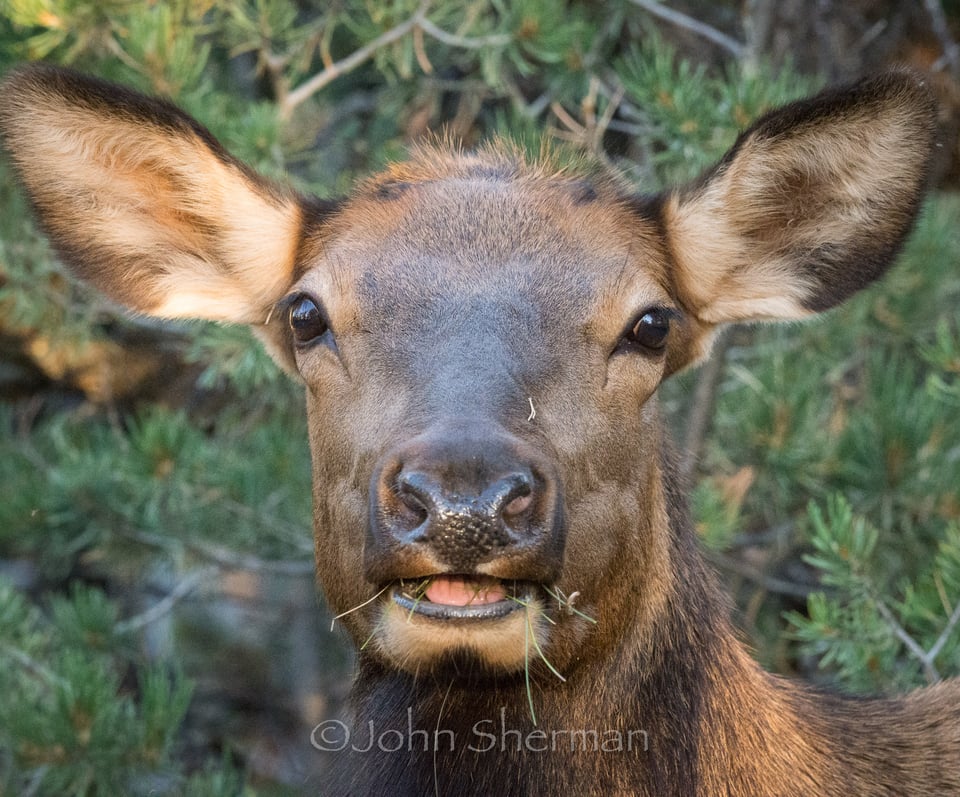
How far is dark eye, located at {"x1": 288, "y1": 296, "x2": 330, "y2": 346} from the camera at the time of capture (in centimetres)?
408

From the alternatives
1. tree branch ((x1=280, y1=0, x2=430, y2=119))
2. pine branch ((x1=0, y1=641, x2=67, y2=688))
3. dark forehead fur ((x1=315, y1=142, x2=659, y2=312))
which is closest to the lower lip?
dark forehead fur ((x1=315, y1=142, x2=659, y2=312))

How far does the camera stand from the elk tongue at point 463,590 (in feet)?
10.6

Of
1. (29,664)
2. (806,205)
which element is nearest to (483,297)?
(806,205)

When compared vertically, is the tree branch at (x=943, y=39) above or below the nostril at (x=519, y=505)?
above

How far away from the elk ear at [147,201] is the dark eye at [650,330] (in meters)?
1.31

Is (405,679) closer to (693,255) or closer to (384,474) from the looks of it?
(384,474)

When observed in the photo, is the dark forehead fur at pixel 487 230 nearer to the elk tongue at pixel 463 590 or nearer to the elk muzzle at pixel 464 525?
the elk muzzle at pixel 464 525

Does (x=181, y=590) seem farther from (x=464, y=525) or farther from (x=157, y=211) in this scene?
(x=464, y=525)

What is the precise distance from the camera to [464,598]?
3.24 metres

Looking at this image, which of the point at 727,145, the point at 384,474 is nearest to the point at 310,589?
the point at 727,145

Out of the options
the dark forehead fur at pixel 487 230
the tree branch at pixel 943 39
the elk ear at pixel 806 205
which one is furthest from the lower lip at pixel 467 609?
the tree branch at pixel 943 39

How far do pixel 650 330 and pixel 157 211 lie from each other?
1969 millimetres

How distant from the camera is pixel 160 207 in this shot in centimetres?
473

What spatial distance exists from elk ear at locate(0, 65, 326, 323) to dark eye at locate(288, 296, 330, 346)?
43 centimetres
